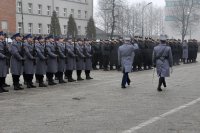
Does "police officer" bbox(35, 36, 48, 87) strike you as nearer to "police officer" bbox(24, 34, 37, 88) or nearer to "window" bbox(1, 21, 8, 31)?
"police officer" bbox(24, 34, 37, 88)

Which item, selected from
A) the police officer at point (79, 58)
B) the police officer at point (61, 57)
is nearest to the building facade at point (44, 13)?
the police officer at point (79, 58)

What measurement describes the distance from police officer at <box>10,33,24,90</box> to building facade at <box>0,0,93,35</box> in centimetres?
4273

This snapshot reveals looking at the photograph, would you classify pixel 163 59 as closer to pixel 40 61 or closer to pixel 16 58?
pixel 40 61

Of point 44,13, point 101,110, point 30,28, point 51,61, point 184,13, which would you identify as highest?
point 184,13

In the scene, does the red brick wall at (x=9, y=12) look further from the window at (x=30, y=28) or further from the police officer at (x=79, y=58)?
the police officer at (x=79, y=58)

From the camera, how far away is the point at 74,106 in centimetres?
1159

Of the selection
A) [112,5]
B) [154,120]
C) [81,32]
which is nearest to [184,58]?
[154,120]

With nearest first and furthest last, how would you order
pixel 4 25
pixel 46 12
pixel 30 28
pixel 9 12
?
pixel 4 25 → pixel 9 12 → pixel 30 28 → pixel 46 12

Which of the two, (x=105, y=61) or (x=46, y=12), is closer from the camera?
(x=105, y=61)

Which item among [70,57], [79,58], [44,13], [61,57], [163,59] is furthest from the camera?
[44,13]

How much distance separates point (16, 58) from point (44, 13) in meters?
51.2

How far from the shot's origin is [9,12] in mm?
58531

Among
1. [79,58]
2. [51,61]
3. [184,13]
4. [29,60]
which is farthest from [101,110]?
[184,13]

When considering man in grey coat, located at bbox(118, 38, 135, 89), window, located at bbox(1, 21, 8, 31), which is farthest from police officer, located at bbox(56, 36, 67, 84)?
window, located at bbox(1, 21, 8, 31)
